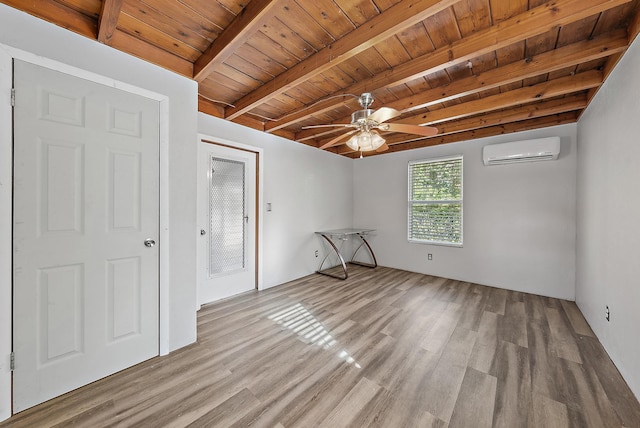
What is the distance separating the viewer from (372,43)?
5.51ft

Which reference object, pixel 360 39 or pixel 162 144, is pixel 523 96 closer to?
pixel 360 39

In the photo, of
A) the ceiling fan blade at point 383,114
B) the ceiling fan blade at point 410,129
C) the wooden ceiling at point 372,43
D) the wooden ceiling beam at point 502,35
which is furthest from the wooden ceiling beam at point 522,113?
the ceiling fan blade at point 383,114

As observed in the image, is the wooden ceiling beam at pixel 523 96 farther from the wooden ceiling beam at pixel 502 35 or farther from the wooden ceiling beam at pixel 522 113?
the wooden ceiling beam at pixel 502 35

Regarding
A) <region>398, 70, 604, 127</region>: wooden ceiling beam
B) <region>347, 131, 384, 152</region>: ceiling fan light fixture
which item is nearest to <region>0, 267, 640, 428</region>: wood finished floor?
A: <region>347, 131, 384, 152</region>: ceiling fan light fixture

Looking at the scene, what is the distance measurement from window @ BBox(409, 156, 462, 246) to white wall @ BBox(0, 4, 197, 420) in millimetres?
3825

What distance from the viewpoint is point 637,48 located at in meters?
1.64

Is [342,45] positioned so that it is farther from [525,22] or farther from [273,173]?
[273,173]

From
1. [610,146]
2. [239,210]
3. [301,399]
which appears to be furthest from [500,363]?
[239,210]

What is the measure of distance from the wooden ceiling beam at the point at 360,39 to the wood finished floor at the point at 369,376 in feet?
7.85

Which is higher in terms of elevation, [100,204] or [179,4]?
[179,4]

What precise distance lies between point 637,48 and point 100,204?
12.7 feet

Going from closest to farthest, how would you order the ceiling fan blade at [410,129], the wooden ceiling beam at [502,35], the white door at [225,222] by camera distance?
the wooden ceiling beam at [502,35]
the ceiling fan blade at [410,129]
the white door at [225,222]

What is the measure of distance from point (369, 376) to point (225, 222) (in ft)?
8.23

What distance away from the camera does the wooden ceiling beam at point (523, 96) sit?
7.43ft
